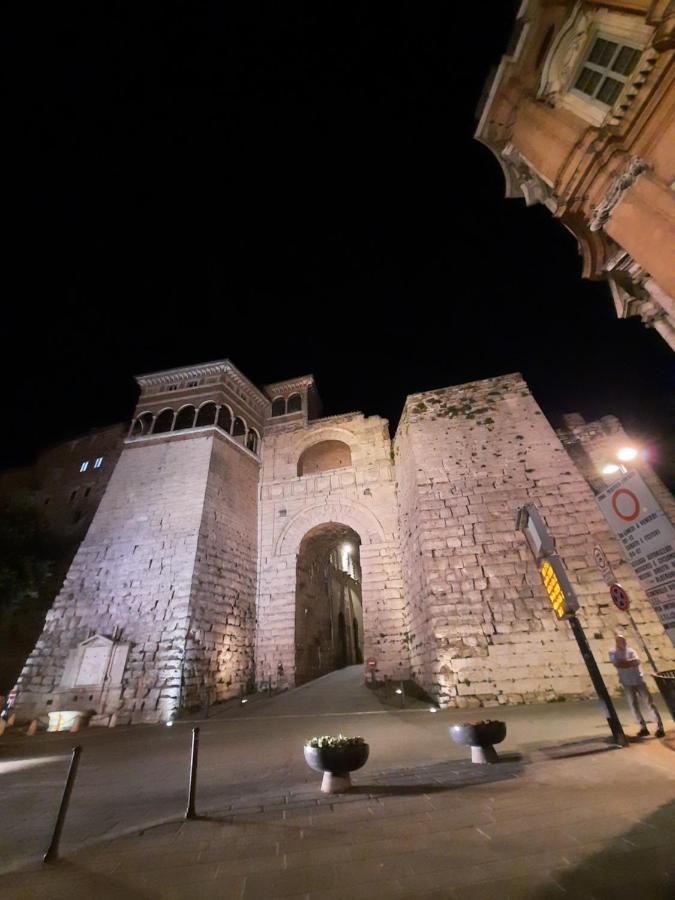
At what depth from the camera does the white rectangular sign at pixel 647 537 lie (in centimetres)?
404

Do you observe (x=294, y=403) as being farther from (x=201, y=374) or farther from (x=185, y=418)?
(x=185, y=418)

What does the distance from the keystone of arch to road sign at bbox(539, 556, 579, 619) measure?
296 inches

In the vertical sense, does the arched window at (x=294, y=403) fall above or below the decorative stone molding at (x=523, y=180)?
above

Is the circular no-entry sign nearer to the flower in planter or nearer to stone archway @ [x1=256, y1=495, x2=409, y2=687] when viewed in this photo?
the flower in planter

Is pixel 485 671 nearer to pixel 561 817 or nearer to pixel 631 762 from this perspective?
pixel 631 762

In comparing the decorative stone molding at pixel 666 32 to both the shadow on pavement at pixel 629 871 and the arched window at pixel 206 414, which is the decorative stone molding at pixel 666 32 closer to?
the shadow on pavement at pixel 629 871

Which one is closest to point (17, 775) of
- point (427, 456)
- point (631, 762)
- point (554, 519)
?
point (631, 762)

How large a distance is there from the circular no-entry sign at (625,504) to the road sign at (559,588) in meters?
1.20

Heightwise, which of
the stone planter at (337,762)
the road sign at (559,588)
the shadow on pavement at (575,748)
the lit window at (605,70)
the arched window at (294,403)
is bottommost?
the shadow on pavement at (575,748)

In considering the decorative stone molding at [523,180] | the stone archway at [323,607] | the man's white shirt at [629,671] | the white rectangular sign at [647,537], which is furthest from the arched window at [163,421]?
the man's white shirt at [629,671]

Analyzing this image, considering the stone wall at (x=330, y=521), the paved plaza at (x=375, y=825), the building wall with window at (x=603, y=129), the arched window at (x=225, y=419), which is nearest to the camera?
the paved plaza at (x=375, y=825)

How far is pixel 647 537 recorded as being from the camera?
4.31 metres

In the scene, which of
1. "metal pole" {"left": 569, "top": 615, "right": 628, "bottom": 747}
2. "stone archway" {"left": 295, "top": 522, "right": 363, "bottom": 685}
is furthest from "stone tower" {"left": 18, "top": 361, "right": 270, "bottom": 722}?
"metal pole" {"left": 569, "top": 615, "right": 628, "bottom": 747}

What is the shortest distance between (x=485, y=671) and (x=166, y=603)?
29.7 feet
